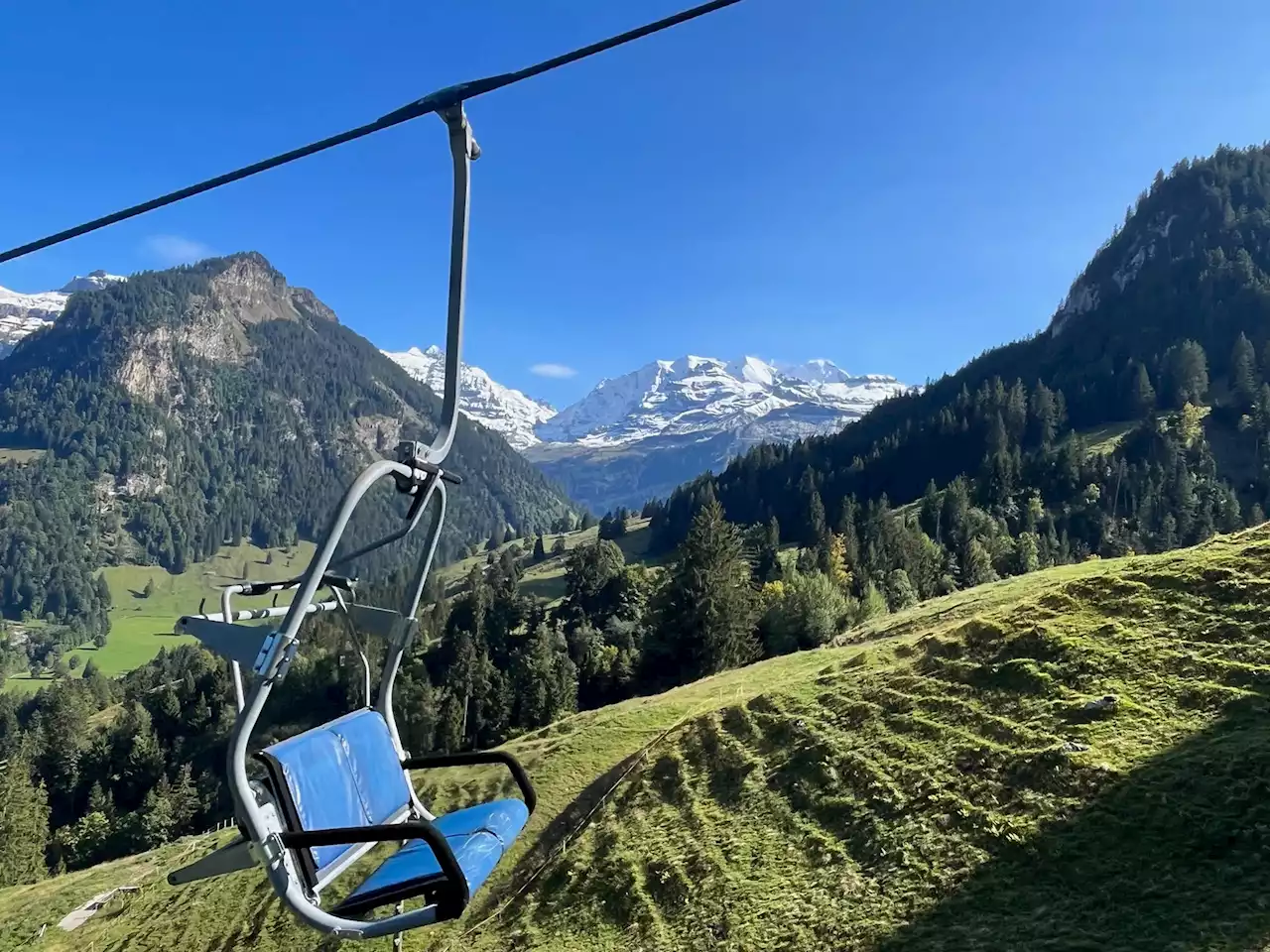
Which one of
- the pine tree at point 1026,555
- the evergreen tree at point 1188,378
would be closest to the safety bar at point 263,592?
the pine tree at point 1026,555

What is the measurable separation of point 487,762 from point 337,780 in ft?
6.46

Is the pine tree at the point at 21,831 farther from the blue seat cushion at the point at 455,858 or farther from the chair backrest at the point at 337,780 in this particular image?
the chair backrest at the point at 337,780

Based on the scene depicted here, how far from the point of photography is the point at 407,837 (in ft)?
15.8

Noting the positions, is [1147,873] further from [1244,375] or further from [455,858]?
[1244,375]

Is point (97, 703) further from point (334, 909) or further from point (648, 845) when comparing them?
point (334, 909)

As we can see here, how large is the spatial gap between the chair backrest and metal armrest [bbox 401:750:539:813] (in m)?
0.54

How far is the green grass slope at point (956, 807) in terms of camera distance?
12047mm

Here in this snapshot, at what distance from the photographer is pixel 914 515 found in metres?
133

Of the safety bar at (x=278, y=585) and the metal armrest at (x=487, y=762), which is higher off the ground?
the safety bar at (x=278, y=585)

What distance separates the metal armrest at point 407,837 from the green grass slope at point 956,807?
948 cm

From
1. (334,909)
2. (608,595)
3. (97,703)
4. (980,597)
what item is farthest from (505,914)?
Result: (97,703)

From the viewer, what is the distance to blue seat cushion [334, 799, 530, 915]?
203 inches

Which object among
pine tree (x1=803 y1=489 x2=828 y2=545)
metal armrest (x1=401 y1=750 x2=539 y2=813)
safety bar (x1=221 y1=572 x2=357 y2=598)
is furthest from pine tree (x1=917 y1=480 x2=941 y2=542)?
safety bar (x1=221 y1=572 x2=357 y2=598)

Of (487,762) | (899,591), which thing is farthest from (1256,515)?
(487,762)
